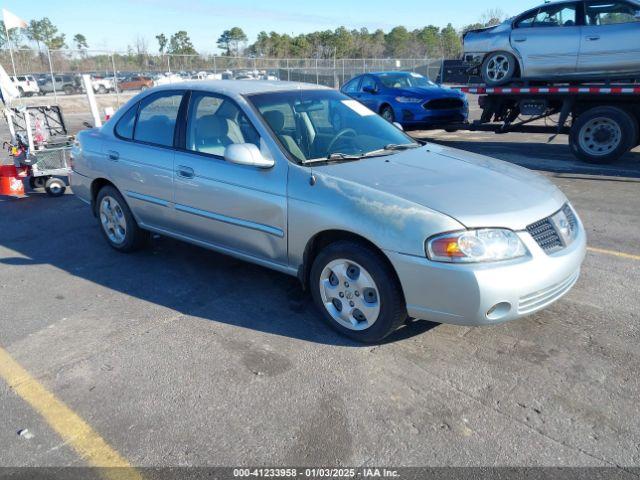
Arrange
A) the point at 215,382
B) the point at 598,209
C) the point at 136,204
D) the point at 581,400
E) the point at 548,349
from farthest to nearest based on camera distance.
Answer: the point at 598,209 < the point at 136,204 < the point at 548,349 < the point at 215,382 < the point at 581,400

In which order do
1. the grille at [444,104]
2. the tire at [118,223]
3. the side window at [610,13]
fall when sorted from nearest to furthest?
1. the tire at [118,223]
2. the side window at [610,13]
3. the grille at [444,104]

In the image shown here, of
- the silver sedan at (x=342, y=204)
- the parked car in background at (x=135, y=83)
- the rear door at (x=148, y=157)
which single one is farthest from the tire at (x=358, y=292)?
the parked car in background at (x=135, y=83)

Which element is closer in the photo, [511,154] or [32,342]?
[32,342]

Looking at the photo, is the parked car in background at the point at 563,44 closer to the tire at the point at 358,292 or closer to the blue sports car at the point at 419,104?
the blue sports car at the point at 419,104

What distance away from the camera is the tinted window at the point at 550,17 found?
31.1ft

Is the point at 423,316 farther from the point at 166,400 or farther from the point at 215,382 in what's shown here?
the point at 166,400

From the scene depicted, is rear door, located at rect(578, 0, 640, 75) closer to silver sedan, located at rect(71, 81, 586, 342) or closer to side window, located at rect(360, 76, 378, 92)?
side window, located at rect(360, 76, 378, 92)

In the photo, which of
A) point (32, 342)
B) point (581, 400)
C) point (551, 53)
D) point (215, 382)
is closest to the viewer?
point (581, 400)

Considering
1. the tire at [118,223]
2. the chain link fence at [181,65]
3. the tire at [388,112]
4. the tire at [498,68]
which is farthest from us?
the chain link fence at [181,65]

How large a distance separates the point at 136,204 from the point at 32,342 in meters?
1.68

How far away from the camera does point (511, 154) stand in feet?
35.4

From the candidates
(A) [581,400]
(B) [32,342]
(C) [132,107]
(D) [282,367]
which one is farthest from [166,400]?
(C) [132,107]

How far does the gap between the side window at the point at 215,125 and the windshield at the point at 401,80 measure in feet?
32.4

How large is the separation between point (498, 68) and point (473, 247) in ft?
28.2
